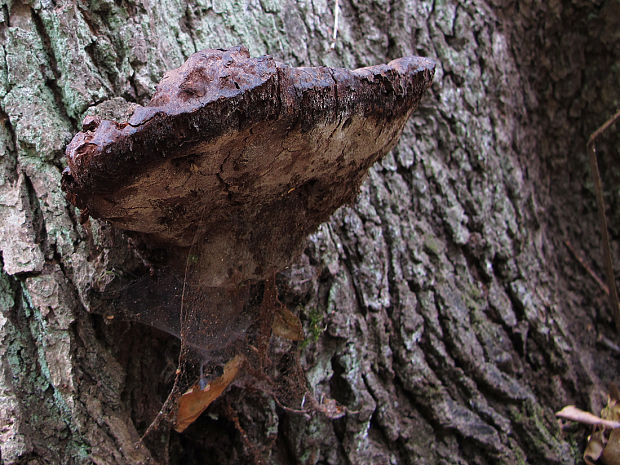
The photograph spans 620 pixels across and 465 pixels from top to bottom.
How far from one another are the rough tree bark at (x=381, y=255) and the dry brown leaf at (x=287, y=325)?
0.19ft

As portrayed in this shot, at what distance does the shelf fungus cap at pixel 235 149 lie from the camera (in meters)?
0.89

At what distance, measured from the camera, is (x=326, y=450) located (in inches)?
68.2

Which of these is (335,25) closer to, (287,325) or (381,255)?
(381,255)

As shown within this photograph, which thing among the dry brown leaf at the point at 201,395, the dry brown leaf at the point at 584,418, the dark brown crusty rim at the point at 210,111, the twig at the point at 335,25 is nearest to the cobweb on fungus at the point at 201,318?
the dry brown leaf at the point at 201,395

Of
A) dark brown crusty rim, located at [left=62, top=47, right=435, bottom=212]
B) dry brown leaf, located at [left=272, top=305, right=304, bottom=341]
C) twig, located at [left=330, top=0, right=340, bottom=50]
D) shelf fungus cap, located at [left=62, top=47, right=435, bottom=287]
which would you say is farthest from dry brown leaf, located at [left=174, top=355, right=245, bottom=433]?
twig, located at [left=330, top=0, right=340, bottom=50]

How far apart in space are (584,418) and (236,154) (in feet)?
5.75

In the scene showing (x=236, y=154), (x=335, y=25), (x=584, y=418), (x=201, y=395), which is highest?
(x=335, y=25)

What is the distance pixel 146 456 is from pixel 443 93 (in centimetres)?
177

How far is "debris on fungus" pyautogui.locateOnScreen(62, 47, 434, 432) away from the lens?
2.93 ft

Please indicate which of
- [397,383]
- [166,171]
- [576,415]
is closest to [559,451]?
[576,415]

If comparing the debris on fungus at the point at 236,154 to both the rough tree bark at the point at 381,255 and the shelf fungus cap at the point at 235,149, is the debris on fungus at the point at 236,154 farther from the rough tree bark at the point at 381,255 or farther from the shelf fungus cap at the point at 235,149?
the rough tree bark at the point at 381,255

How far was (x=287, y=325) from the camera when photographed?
64.1 inches

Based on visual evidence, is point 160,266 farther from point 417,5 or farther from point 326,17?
point 417,5

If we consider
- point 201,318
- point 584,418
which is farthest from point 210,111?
point 584,418
